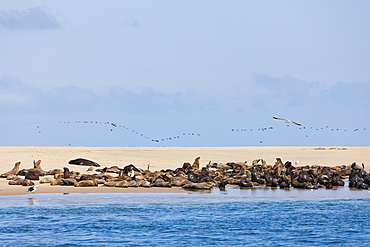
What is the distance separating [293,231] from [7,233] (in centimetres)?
654

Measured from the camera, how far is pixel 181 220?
11914mm

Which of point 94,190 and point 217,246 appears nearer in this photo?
point 217,246

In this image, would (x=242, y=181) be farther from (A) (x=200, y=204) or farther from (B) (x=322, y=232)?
(B) (x=322, y=232)

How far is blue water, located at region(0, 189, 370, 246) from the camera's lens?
32.2ft

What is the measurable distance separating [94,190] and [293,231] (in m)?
9.44

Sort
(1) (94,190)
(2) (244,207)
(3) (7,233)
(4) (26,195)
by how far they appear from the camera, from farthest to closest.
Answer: (1) (94,190)
(4) (26,195)
(2) (244,207)
(3) (7,233)

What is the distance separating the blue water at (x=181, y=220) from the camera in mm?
9805

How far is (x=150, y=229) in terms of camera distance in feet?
35.6

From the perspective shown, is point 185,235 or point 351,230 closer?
point 185,235

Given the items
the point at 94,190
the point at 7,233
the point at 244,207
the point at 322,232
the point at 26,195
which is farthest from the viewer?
the point at 94,190

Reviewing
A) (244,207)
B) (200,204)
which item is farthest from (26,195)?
(244,207)

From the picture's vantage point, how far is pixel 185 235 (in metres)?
10.2

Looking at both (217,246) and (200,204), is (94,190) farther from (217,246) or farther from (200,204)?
(217,246)

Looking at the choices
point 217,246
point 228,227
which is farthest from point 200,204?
point 217,246
